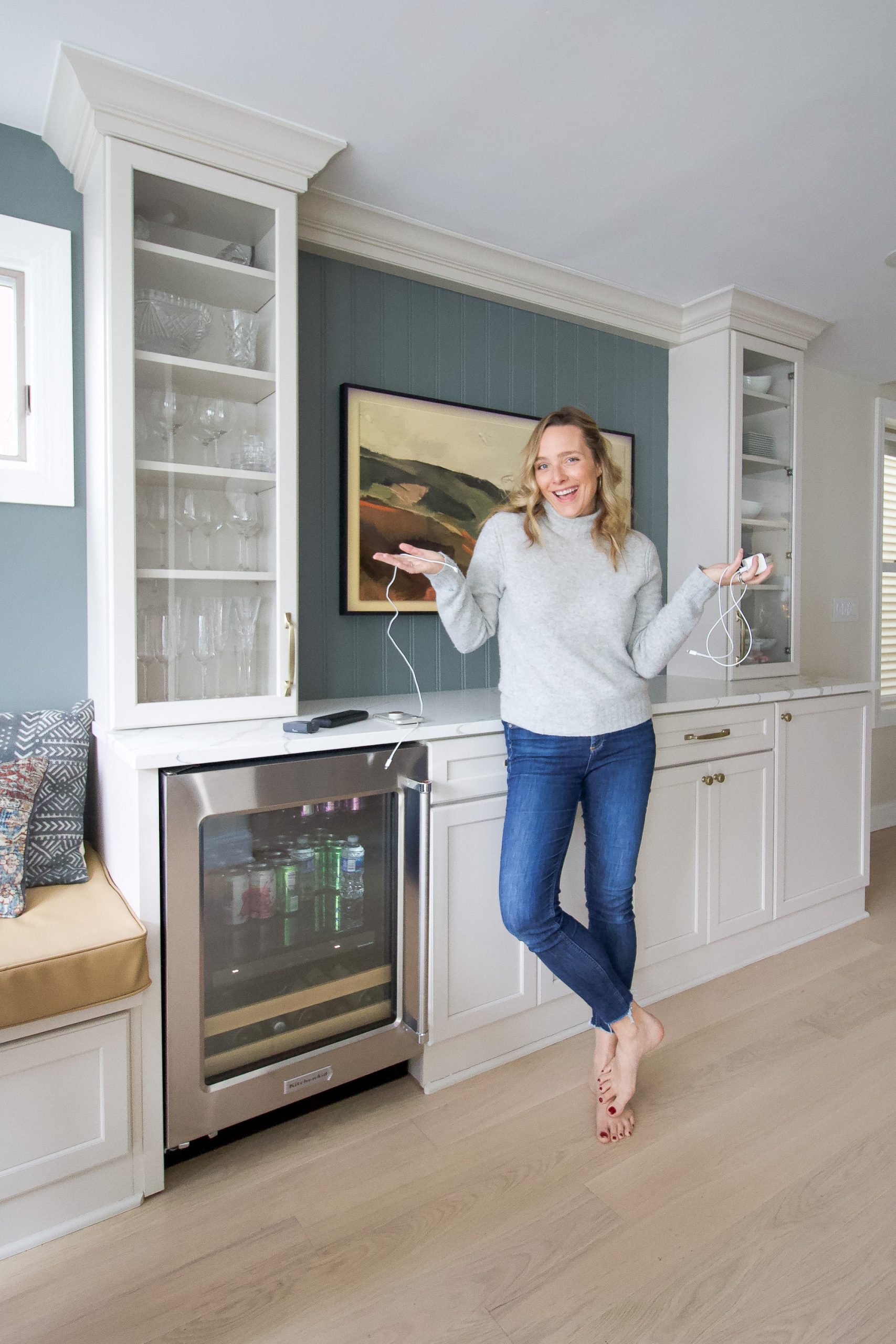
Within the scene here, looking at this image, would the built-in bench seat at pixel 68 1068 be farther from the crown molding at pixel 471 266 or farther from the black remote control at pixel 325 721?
the crown molding at pixel 471 266

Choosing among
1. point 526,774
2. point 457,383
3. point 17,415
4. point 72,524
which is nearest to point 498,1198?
point 526,774

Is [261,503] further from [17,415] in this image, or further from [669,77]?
[669,77]

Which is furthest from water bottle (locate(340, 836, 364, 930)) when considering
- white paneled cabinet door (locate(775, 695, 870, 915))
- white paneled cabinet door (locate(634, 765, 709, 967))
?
white paneled cabinet door (locate(775, 695, 870, 915))

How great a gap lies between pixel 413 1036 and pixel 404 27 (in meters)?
2.20

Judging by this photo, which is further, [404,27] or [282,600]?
[282,600]

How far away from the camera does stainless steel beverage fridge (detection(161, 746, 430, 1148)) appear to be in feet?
5.29

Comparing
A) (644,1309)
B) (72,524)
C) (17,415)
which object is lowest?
(644,1309)

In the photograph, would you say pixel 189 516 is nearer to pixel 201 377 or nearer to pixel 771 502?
pixel 201 377

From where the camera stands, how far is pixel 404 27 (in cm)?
157

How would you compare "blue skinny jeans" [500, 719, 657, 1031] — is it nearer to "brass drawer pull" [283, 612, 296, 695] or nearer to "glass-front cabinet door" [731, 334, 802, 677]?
"brass drawer pull" [283, 612, 296, 695]

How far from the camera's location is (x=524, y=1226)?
5.00 ft

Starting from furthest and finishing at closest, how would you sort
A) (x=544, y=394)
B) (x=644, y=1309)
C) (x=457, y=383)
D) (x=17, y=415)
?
(x=544, y=394)
(x=457, y=383)
(x=17, y=415)
(x=644, y=1309)

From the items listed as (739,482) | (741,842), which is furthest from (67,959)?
(739,482)

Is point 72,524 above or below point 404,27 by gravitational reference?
below
